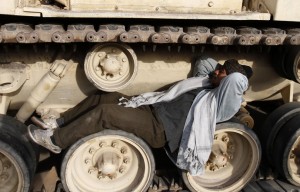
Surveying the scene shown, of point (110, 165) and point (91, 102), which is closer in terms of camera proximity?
point (110, 165)

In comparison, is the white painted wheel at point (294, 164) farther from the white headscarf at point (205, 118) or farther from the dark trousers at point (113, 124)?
the dark trousers at point (113, 124)

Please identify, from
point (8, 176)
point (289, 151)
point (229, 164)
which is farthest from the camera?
point (229, 164)

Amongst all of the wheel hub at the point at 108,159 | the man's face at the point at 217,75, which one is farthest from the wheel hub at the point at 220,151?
the wheel hub at the point at 108,159

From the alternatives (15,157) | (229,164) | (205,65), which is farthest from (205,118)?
(15,157)

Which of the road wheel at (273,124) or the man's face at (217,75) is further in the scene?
the road wheel at (273,124)

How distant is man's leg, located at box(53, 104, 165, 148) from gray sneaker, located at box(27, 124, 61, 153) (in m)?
0.08

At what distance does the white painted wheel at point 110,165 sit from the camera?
3.33m

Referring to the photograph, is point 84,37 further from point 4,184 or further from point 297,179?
point 297,179

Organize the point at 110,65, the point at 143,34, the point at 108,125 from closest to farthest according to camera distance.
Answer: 1. the point at 143,34
2. the point at 108,125
3. the point at 110,65

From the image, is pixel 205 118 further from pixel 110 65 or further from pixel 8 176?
pixel 8 176

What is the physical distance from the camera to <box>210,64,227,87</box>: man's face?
3.49 meters

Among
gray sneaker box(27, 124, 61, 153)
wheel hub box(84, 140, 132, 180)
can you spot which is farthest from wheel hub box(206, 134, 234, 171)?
gray sneaker box(27, 124, 61, 153)

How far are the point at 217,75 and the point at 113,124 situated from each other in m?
0.95

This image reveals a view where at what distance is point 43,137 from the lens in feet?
11.0
